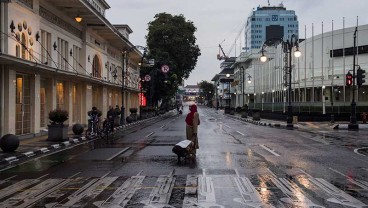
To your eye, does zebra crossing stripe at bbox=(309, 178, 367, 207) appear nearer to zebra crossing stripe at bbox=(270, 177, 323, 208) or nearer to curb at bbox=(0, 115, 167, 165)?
zebra crossing stripe at bbox=(270, 177, 323, 208)

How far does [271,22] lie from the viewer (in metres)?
168

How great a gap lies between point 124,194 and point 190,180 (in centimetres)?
218

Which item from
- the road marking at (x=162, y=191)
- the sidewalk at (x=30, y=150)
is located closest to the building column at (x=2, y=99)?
the sidewalk at (x=30, y=150)

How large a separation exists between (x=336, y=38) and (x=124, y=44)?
25279 mm

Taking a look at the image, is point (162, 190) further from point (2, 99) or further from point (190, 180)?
point (2, 99)

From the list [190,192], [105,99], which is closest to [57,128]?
[190,192]

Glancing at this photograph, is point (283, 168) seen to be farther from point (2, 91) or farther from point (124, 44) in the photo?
point (124, 44)

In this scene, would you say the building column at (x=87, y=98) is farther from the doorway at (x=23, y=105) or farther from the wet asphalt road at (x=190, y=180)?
the wet asphalt road at (x=190, y=180)

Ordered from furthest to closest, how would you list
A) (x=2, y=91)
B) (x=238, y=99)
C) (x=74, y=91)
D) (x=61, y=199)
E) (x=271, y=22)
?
(x=271, y=22) < (x=238, y=99) < (x=74, y=91) < (x=2, y=91) < (x=61, y=199)

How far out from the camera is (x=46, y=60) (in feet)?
89.8

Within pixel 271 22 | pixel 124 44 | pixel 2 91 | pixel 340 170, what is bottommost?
pixel 340 170

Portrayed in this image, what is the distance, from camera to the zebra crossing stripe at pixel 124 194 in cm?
841

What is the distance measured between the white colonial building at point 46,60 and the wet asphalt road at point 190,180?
6054mm

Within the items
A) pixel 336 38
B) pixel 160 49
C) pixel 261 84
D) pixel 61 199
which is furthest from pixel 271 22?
pixel 61 199
